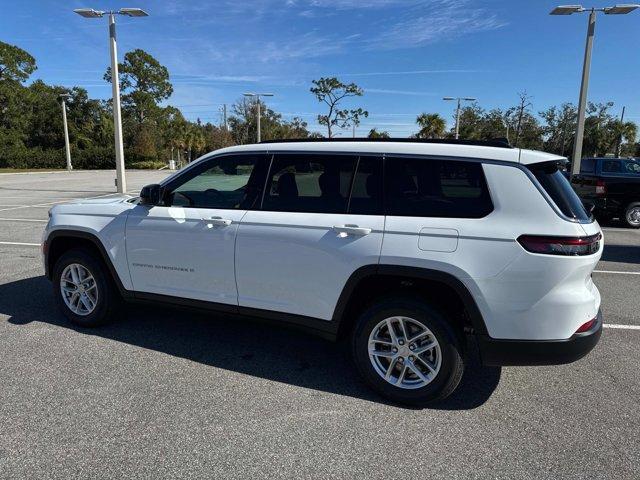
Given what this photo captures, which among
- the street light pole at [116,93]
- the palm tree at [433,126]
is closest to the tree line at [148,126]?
the palm tree at [433,126]

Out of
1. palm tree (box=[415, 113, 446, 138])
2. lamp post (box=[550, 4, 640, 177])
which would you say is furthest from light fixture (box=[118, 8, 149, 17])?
palm tree (box=[415, 113, 446, 138])

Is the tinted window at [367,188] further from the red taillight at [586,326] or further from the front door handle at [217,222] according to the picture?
the red taillight at [586,326]

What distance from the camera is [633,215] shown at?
11.8 m

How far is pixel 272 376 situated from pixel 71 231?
2.42m

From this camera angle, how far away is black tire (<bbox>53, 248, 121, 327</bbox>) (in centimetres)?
442

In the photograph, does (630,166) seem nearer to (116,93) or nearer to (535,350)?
(535,350)

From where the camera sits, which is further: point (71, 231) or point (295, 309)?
point (71, 231)

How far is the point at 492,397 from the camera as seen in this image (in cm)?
340

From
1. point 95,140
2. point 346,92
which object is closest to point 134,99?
point 95,140

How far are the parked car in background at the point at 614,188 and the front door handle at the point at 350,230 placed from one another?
10.5 meters

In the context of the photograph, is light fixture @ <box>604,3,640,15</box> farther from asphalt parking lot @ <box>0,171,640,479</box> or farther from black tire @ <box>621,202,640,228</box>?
asphalt parking lot @ <box>0,171,640,479</box>

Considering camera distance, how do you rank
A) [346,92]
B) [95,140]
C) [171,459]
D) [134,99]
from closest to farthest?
[171,459], [346,92], [95,140], [134,99]

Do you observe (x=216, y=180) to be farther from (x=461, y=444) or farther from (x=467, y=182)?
(x=461, y=444)

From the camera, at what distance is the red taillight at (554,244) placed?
9.30ft
